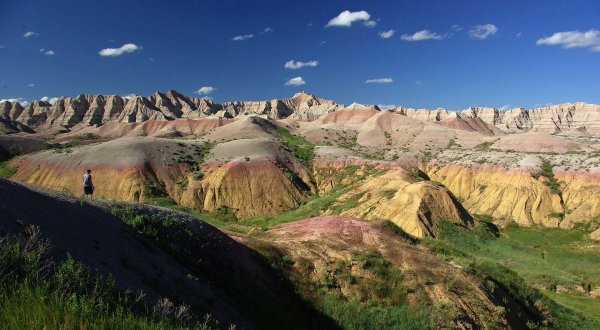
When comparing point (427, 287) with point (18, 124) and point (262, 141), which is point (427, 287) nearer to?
point (262, 141)

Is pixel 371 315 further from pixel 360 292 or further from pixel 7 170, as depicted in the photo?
pixel 7 170

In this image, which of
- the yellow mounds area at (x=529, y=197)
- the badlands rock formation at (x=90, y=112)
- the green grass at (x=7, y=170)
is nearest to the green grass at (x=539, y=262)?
the yellow mounds area at (x=529, y=197)

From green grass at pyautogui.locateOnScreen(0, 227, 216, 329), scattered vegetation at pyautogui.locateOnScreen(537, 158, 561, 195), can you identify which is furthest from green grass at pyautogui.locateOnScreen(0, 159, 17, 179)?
scattered vegetation at pyautogui.locateOnScreen(537, 158, 561, 195)

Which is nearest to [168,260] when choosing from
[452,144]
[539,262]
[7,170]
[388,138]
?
[539,262]

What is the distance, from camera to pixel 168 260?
14031 mm

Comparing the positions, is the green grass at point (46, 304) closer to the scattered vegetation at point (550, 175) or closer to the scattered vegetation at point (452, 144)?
the scattered vegetation at point (550, 175)

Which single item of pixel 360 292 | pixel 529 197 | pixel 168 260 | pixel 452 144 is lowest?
pixel 529 197

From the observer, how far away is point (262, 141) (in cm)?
7856

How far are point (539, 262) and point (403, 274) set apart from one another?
26.1 m

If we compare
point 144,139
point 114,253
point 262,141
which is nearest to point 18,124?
point 144,139

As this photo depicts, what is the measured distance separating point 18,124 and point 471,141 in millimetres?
157409

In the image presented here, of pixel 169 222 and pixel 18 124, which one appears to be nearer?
pixel 169 222

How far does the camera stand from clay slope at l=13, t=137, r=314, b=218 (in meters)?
62.0

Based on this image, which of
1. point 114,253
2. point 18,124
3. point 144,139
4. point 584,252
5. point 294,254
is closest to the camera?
point 114,253
